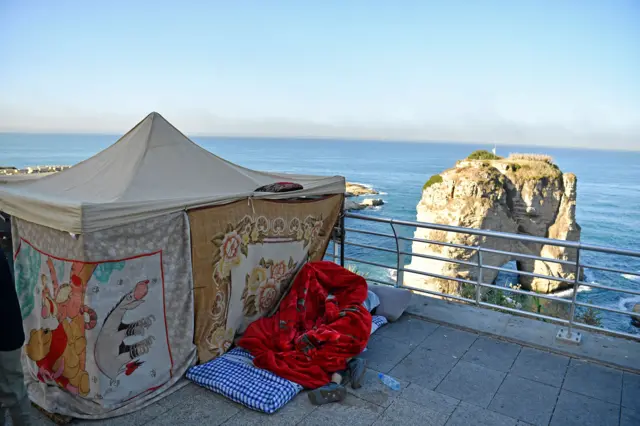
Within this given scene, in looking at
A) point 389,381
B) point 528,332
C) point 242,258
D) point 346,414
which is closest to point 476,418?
point 389,381

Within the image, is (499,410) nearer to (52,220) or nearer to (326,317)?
(326,317)

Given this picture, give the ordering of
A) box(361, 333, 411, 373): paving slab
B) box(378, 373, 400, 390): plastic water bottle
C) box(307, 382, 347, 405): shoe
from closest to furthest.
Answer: box(307, 382, 347, 405): shoe
box(378, 373, 400, 390): plastic water bottle
box(361, 333, 411, 373): paving slab

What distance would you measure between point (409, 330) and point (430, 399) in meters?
1.33

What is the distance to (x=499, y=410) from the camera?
342 centimetres

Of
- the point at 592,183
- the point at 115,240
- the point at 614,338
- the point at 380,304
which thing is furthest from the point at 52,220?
the point at 592,183

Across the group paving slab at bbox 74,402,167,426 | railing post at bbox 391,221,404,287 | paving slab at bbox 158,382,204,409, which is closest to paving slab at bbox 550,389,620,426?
railing post at bbox 391,221,404,287

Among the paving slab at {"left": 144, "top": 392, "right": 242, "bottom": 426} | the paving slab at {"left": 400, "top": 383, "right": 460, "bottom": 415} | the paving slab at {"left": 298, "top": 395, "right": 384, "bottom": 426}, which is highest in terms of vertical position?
the paving slab at {"left": 400, "top": 383, "right": 460, "bottom": 415}

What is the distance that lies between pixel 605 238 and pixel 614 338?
177 ft

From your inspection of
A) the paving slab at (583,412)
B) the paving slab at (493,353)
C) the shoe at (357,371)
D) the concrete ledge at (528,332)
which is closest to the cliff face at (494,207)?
the concrete ledge at (528,332)

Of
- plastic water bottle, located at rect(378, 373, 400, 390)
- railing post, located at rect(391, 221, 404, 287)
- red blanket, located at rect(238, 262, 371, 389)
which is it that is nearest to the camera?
plastic water bottle, located at rect(378, 373, 400, 390)

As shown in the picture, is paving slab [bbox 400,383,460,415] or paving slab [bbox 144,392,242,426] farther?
paving slab [bbox 400,383,460,415]

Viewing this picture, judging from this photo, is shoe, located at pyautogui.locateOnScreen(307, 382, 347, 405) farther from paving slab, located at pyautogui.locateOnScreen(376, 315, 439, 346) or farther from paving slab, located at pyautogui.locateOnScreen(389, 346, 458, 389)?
paving slab, located at pyautogui.locateOnScreen(376, 315, 439, 346)

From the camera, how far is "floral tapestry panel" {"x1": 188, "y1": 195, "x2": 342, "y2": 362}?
3947mm

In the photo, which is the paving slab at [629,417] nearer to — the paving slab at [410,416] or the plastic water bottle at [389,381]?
the paving slab at [410,416]
